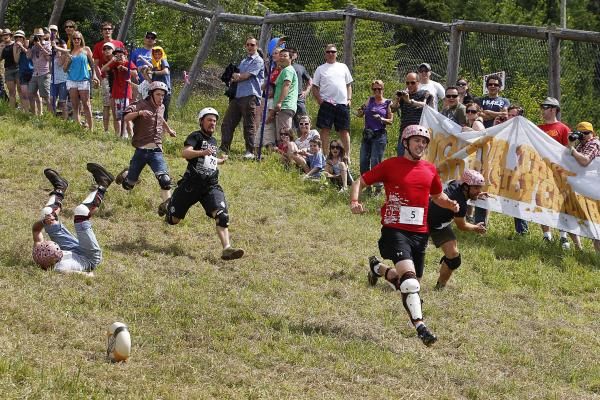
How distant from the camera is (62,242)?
1011 cm

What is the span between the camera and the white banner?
41.6 feet

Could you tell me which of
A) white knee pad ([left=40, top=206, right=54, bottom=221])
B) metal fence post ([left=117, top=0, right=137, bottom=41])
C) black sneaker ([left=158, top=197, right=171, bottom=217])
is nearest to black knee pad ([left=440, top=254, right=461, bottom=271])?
black sneaker ([left=158, top=197, right=171, bottom=217])

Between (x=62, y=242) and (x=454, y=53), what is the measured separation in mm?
8299

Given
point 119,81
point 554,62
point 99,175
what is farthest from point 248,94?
point 99,175

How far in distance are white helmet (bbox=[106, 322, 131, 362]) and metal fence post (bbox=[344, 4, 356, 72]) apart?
10.6 metres

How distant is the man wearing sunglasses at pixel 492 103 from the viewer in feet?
45.9

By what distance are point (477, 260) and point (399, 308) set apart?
253cm

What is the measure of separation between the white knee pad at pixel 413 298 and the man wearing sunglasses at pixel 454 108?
5.92 metres

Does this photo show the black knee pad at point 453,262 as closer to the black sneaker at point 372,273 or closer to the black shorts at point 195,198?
the black sneaker at point 372,273

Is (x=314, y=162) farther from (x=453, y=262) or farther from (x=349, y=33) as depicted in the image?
(x=453, y=262)

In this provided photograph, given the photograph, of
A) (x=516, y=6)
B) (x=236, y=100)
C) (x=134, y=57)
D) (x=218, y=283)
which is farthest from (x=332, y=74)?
(x=516, y=6)

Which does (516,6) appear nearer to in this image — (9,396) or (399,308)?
(399,308)

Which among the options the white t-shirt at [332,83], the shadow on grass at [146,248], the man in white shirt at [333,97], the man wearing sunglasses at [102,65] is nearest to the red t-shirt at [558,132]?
the man in white shirt at [333,97]

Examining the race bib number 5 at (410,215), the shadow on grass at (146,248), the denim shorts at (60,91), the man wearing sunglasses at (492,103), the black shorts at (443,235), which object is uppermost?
the man wearing sunglasses at (492,103)
